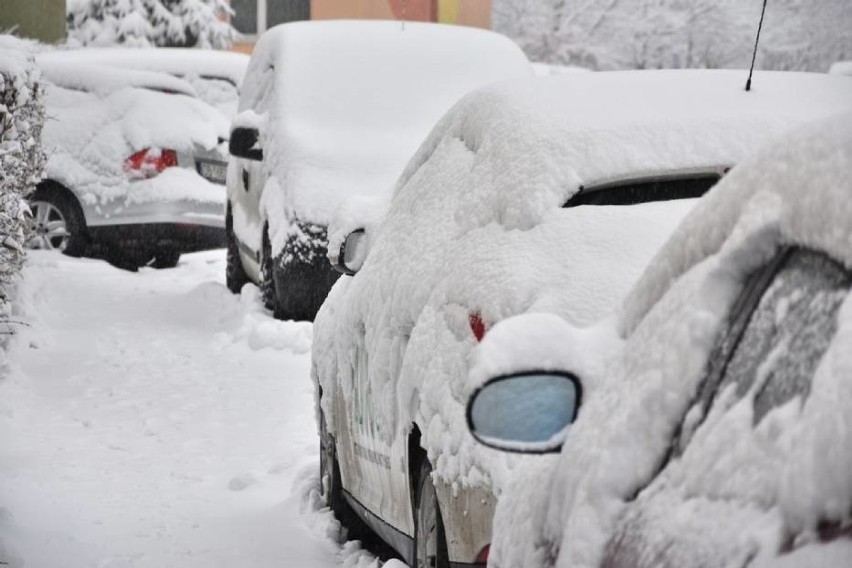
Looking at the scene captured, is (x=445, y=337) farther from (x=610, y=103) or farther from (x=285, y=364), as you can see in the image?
(x=285, y=364)

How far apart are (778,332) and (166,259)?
11.2m

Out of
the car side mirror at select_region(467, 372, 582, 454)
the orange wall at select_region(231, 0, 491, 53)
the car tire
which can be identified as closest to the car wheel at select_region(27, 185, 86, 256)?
the car tire

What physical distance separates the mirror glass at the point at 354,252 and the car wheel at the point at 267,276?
166 inches

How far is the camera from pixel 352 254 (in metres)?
5.41

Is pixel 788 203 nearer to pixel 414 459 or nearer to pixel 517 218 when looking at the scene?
pixel 517 218

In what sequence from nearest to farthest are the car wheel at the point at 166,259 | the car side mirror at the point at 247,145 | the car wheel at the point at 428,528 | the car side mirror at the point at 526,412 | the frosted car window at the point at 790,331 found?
1. the frosted car window at the point at 790,331
2. the car side mirror at the point at 526,412
3. the car wheel at the point at 428,528
4. the car side mirror at the point at 247,145
5. the car wheel at the point at 166,259

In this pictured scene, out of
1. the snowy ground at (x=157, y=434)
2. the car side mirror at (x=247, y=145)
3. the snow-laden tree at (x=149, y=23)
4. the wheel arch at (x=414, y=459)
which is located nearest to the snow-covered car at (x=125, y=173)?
the snowy ground at (x=157, y=434)

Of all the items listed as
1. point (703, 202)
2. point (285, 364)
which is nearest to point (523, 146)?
point (703, 202)

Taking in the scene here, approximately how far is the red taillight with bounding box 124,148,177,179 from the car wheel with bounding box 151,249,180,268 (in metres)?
0.81

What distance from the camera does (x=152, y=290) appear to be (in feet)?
37.7

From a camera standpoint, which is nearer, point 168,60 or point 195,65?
point 168,60

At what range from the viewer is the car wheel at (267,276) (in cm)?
966

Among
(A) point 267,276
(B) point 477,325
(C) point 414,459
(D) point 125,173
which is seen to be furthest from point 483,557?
(D) point 125,173

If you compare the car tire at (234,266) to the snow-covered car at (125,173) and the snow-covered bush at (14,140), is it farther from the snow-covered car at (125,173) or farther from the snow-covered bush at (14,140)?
the snow-covered bush at (14,140)
